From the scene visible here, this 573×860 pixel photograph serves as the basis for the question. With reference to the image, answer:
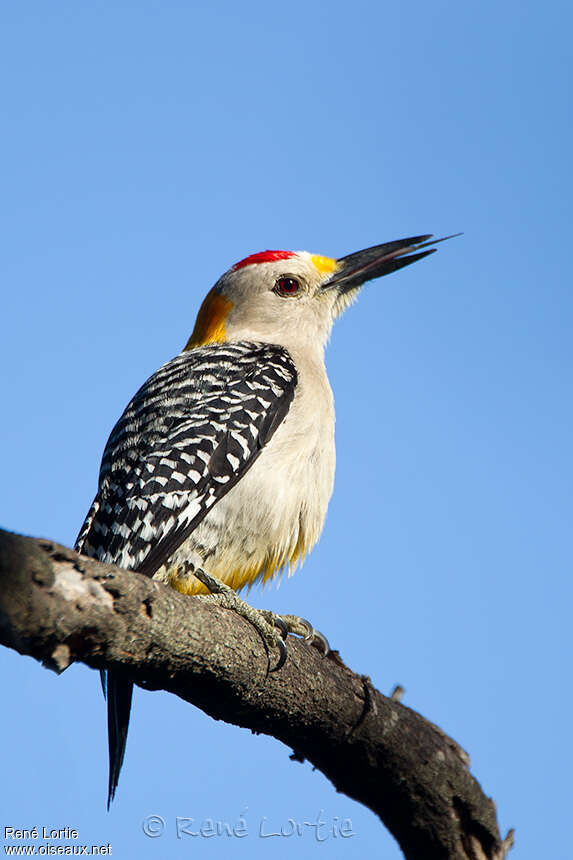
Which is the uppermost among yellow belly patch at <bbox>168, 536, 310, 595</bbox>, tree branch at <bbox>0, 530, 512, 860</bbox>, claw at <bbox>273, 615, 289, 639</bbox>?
yellow belly patch at <bbox>168, 536, 310, 595</bbox>

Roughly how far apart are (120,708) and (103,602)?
7.40 ft

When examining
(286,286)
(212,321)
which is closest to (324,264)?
(286,286)

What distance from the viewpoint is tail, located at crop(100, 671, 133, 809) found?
18.1 ft

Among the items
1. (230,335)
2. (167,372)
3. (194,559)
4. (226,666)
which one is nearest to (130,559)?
(194,559)

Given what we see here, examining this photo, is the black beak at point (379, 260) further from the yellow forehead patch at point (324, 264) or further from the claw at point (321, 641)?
the claw at point (321, 641)

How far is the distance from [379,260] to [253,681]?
199 inches

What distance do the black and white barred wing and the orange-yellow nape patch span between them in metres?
0.87

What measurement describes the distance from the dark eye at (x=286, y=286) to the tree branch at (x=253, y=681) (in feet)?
12.7

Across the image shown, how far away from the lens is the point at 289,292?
816 centimetres

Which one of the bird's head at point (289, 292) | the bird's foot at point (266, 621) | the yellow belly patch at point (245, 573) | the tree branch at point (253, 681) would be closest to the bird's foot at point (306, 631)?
the bird's foot at point (266, 621)

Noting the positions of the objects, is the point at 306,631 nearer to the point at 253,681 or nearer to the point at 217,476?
the point at 217,476

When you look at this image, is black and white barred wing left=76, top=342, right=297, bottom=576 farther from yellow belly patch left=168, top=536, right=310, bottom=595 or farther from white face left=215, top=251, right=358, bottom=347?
white face left=215, top=251, right=358, bottom=347

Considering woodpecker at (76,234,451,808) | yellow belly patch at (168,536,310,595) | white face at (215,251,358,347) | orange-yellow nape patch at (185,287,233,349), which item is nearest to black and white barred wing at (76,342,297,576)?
woodpecker at (76,234,451,808)

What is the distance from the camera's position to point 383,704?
16.3 feet
